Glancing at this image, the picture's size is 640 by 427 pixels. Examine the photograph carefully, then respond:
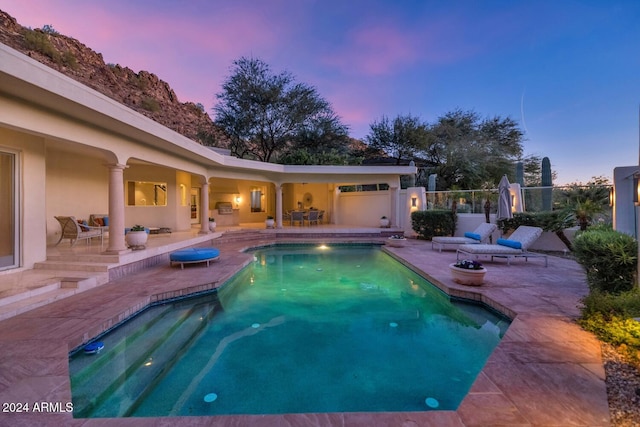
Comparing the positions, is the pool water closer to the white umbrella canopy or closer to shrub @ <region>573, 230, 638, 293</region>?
shrub @ <region>573, 230, 638, 293</region>

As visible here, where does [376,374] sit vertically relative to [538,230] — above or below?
below

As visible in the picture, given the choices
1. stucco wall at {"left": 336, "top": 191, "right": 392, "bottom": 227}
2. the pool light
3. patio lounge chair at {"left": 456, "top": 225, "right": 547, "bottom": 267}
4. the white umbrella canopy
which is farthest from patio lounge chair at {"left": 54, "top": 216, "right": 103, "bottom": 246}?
stucco wall at {"left": 336, "top": 191, "right": 392, "bottom": 227}

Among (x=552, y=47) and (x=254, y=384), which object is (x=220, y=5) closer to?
(x=552, y=47)

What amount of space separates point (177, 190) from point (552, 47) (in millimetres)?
15912

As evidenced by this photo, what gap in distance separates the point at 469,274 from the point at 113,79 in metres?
32.0

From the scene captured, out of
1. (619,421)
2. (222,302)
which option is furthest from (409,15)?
(619,421)

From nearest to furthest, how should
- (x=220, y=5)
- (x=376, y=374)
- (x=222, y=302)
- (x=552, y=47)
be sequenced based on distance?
(x=376, y=374) < (x=222, y=302) < (x=552, y=47) < (x=220, y=5)

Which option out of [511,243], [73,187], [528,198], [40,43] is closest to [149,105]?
[40,43]

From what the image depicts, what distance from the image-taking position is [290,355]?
12.1 feet

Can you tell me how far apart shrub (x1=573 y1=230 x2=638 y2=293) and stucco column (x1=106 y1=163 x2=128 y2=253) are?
8775 millimetres

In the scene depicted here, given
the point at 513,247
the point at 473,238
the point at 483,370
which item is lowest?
the point at 483,370

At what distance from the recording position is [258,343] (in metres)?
4.02

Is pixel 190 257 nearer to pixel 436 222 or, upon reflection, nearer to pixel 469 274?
pixel 469 274

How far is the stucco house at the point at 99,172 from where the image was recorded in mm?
4699
